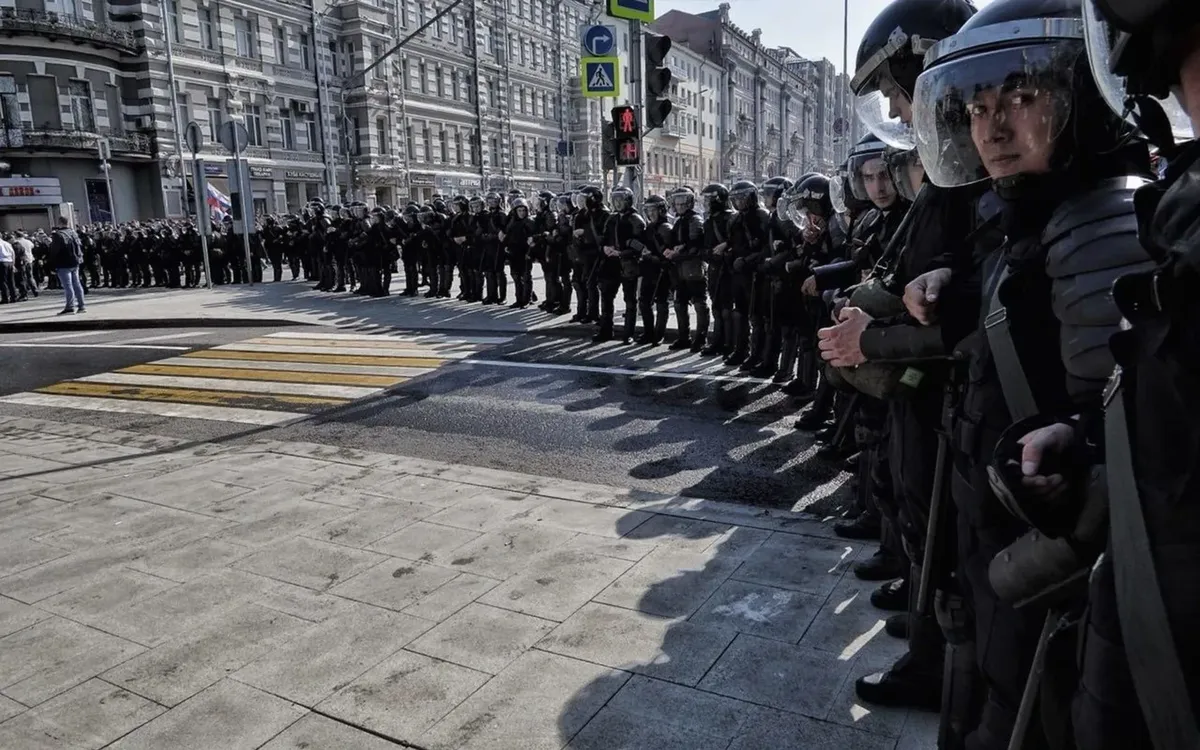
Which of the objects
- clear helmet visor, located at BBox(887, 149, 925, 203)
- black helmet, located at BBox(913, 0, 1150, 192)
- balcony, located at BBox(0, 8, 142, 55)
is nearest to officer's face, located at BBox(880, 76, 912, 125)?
clear helmet visor, located at BBox(887, 149, 925, 203)

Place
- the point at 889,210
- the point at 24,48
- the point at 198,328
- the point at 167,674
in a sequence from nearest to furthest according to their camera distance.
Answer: the point at 167,674
the point at 889,210
the point at 198,328
the point at 24,48

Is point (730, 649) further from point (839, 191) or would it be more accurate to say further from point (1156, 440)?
point (839, 191)

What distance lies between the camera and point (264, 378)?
9664 millimetres

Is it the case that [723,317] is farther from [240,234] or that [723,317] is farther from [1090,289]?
[240,234]

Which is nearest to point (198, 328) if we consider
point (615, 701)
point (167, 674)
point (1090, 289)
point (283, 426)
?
point (283, 426)

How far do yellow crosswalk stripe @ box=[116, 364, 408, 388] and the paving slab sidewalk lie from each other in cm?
374

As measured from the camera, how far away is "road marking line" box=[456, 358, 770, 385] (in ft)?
29.4

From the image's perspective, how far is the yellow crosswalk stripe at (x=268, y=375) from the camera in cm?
926

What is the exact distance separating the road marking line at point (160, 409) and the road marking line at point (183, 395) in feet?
0.49

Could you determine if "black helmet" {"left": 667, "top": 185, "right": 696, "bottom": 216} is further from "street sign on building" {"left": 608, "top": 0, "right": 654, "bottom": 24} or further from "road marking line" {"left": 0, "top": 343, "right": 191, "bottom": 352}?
"road marking line" {"left": 0, "top": 343, "right": 191, "bottom": 352}

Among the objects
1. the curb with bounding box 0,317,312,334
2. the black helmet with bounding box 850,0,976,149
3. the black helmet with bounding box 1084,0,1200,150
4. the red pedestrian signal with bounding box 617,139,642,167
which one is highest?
the red pedestrian signal with bounding box 617,139,642,167

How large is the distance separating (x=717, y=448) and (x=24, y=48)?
36.1 m

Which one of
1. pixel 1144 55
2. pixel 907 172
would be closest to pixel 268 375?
pixel 907 172

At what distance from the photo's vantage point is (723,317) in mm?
10062
